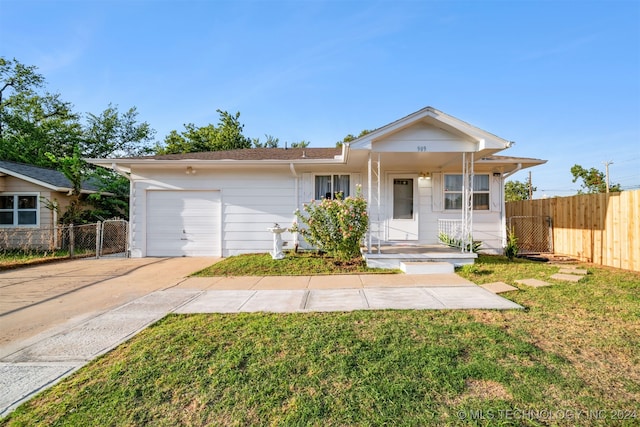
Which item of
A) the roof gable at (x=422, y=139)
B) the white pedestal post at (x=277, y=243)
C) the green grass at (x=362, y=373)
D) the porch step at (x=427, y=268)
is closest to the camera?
the green grass at (x=362, y=373)

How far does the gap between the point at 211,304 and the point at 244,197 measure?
5369 mm

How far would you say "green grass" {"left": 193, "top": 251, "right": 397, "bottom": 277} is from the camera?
6.85 m

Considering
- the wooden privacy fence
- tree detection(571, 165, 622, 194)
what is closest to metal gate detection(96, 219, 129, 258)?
the wooden privacy fence

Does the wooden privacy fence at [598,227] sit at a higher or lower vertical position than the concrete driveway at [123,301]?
higher

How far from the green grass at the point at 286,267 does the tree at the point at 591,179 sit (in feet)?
96.2

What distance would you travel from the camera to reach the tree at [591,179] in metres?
25.2

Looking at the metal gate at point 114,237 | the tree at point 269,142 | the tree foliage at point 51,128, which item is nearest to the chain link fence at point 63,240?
the metal gate at point 114,237

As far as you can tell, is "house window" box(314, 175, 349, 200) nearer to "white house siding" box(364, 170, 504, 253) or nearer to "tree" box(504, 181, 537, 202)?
"white house siding" box(364, 170, 504, 253)

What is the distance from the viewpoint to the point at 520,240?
10.8 m

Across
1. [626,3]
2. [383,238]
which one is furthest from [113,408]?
[626,3]

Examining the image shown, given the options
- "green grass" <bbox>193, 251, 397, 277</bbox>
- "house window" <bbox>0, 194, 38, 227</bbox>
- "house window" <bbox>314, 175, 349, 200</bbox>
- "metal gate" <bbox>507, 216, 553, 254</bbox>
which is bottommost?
"green grass" <bbox>193, 251, 397, 277</bbox>

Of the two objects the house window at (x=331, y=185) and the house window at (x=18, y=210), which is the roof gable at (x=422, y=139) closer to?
the house window at (x=331, y=185)

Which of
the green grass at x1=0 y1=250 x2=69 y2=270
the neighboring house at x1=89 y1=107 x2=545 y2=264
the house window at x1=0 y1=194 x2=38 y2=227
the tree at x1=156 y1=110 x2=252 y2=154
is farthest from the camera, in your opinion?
the tree at x1=156 y1=110 x2=252 y2=154

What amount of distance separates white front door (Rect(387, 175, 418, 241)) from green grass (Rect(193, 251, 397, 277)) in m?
2.50
